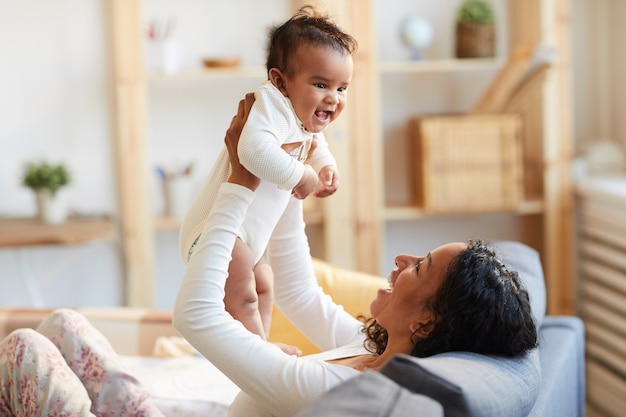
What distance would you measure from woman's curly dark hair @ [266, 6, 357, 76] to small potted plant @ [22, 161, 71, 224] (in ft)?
6.00

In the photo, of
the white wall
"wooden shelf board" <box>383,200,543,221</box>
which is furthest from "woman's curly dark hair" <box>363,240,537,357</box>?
the white wall

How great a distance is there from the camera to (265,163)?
4.67 feet

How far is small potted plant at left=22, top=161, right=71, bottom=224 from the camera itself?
3158 mm

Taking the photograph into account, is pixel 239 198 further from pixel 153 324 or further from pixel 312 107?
pixel 153 324

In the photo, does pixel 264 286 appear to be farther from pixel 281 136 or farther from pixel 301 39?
pixel 301 39

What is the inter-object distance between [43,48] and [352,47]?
85.3 inches

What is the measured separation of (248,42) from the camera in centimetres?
346

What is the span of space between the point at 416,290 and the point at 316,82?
0.38 metres

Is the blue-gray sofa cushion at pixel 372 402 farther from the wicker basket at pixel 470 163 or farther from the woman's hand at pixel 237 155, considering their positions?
the wicker basket at pixel 470 163

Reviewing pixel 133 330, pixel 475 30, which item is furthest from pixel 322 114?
pixel 475 30

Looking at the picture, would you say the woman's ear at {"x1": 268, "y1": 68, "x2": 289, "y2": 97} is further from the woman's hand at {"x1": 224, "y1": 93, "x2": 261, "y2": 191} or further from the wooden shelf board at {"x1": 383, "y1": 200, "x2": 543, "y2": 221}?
the wooden shelf board at {"x1": 383, "y1": 200, "x2": 543, "y2": 221}

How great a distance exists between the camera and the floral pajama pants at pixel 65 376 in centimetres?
154

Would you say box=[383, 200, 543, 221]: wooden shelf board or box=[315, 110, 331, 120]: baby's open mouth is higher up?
box=[315, 110, 331, 120]: baby's open mouth

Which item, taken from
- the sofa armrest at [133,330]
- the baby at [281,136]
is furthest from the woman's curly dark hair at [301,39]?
the sofa armrest at [133,330]
